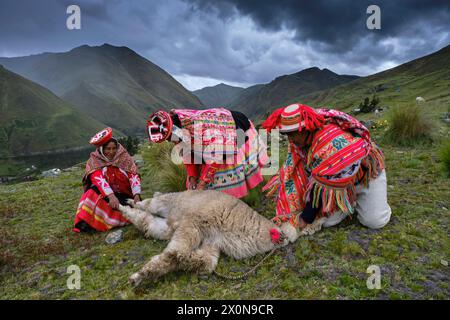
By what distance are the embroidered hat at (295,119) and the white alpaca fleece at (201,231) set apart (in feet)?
3.99

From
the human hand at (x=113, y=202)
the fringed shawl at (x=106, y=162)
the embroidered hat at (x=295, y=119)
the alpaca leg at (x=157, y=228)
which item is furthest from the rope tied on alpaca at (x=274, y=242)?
the fringed shawl at (x=106, y=162)

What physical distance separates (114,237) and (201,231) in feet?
5.00

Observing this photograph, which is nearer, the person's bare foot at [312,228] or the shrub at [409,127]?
the person's bare foot at [312,228]

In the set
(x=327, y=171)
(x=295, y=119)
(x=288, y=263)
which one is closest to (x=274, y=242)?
(x=288, y=263)

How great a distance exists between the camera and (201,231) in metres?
3.50

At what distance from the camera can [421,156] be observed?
268 inches

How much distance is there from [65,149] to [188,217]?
12106 centimetres

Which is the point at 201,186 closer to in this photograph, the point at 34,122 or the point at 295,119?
the point at 295,119

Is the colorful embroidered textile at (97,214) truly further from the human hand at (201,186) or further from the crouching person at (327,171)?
the crouching person at (327,171)

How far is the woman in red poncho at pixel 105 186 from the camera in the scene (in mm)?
4660

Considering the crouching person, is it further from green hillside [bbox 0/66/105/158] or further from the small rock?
green hillside [bbox 0/66/105/158]
